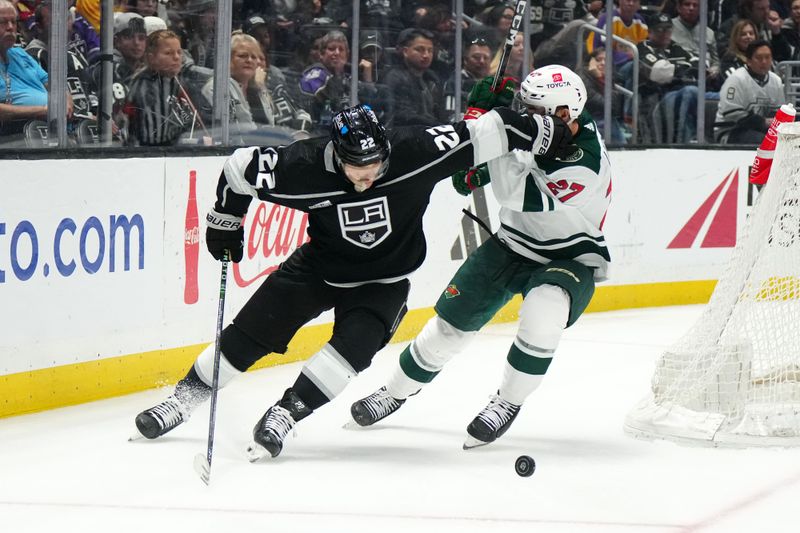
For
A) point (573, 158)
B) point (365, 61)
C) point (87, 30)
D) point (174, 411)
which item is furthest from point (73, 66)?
point (573, 158)

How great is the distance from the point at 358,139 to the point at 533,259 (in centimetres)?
78

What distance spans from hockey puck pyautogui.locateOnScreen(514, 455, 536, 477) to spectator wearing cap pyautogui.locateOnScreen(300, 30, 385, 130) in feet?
8.51

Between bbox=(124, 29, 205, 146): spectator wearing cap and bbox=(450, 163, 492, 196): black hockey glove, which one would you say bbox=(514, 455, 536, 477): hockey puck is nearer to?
bbox=(450, 163, 492, 196): black hockey glove

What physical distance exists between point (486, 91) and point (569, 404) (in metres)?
1.25

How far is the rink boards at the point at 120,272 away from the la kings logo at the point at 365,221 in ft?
3.83

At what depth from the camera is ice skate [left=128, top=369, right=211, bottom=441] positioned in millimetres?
3557

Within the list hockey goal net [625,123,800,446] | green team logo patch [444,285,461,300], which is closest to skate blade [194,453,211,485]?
green team logo patch [444,285,461,300]

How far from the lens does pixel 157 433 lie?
3.57 m

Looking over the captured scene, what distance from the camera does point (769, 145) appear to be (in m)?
4.16

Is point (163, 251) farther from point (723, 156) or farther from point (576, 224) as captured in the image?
point (723, 156)

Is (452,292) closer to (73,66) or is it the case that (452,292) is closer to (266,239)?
Answer: (266,239)

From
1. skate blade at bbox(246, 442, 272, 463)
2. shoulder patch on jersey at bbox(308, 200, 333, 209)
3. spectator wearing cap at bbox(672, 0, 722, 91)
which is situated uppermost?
spectator wearing cap at bbox(672, 0, 722, 91)

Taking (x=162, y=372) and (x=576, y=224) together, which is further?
(x=162, y=372)

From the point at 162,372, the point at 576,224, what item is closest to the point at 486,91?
the point at 576,224
